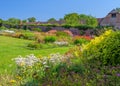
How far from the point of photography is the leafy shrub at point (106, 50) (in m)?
8.09

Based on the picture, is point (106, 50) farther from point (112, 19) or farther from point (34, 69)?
point (112, 19)

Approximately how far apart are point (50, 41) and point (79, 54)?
9990 millimetres

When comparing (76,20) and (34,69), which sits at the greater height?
(34,69)

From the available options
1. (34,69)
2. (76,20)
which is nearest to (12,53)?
(34,69)

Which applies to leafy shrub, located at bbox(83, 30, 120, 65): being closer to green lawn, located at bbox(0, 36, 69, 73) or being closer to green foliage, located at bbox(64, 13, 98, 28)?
green lawn, located at bbox(0, 36, 69, 73)

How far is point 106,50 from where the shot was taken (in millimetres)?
8156

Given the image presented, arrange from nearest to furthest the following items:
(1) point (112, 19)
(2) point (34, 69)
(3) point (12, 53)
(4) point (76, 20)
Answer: (2) point (34, 69) < (3) point (12, 53) < (1) point (112, 19) < (4) point (76, 20)

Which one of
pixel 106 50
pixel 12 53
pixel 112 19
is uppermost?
pixel 106 50

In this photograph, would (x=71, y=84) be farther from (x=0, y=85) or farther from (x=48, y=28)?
(x=48, y=28)

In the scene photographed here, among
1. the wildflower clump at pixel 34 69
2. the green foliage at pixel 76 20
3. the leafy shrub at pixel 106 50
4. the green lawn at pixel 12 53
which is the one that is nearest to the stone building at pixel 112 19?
the green foliage at pixel 76 20

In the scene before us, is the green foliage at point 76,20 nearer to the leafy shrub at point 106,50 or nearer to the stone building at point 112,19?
the stone building at point 112,19

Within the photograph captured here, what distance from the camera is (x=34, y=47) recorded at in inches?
622

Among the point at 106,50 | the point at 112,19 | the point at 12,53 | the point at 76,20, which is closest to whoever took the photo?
the point at 106,50

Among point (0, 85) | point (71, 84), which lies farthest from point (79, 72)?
point (0, 85)
